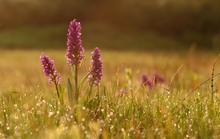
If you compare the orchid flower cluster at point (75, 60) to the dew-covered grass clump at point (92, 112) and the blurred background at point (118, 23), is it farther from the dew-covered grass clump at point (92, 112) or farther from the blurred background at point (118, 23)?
the blurred background at point (118, 23)

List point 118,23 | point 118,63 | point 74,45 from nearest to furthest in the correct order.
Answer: point 74,45
point 118,63
point 118,23

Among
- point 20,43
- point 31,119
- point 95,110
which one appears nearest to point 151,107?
point 95,110

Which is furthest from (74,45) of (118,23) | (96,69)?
(118,23)

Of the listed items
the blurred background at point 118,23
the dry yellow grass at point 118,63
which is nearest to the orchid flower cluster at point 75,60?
the dry yellow grass at point 118,63

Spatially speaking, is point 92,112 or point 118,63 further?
point 118,63

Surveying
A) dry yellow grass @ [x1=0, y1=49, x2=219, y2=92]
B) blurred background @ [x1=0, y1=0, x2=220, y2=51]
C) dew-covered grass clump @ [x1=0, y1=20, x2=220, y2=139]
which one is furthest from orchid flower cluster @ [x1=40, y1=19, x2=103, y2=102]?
blurred background @ [x1=0, y1=0, x2=220, y2=51]

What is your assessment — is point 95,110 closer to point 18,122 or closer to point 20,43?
point 18,122

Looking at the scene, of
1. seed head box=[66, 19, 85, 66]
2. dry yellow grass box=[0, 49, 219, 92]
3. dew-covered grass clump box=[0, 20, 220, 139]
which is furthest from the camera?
dry yellow grass box=[0, 49, 219, 92]

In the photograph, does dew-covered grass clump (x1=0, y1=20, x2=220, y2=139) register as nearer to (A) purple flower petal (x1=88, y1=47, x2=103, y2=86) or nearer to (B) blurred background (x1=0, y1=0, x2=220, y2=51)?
(A) purple flower petal (x1=88, y1=47, x2=103, y2=86)

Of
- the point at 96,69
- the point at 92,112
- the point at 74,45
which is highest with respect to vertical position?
the point at 74,45

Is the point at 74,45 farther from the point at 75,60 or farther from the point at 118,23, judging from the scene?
the point at 118,23
